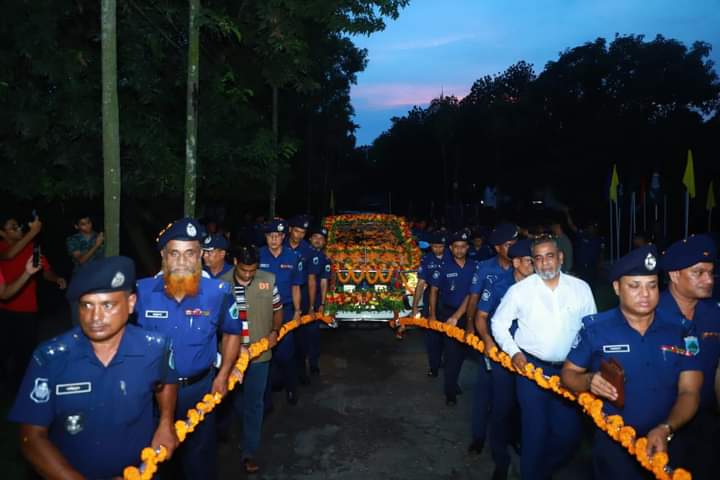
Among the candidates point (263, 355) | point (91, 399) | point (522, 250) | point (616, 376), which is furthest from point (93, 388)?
point (522, 250)

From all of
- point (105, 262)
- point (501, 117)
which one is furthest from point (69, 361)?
point (501, 117)

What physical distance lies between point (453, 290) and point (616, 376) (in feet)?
13.9

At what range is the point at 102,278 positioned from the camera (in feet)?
9.37

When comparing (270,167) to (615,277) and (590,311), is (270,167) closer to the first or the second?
(590,311)

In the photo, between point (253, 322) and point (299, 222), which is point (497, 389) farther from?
point (299, 222)

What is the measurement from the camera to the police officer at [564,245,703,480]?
329 cm

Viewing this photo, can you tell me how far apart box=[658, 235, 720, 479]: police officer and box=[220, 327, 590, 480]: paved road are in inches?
54.5

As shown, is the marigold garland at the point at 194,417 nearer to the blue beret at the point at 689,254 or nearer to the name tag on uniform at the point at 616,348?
the name tag on uniform at the point at 616,348

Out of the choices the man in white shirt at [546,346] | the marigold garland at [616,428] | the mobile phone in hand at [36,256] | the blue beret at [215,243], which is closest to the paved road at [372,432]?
the man in white shirt at [546,346]

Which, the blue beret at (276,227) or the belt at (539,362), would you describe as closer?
the belt at (539,362)

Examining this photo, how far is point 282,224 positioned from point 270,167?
442cm

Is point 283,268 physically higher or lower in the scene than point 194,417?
higher

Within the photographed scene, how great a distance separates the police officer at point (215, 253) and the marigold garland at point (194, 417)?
91 centimetres

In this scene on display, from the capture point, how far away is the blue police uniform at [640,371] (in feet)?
10.9
